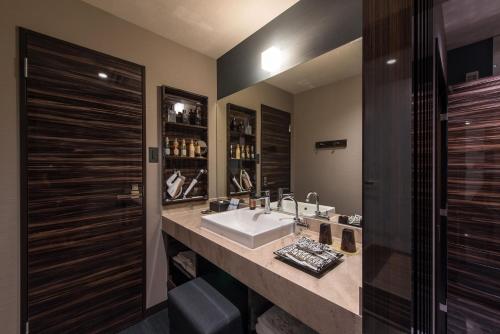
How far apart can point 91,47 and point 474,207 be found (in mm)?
2927

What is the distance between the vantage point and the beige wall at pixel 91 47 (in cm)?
119

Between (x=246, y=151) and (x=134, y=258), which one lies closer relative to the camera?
(x=134, y=258)

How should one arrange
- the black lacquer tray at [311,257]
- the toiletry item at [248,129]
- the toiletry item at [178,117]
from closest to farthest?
the black lacquer tray at [311,257], the toiletry item at [178,117], the toiletry item at [248,129]

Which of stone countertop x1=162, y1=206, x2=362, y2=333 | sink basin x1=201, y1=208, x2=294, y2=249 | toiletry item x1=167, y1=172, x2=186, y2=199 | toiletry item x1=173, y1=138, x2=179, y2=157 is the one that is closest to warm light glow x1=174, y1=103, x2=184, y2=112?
toiletry item x1=173, y1=138, x2=179, y2=157

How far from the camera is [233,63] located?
2.02m

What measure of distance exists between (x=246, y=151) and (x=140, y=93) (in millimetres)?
1053

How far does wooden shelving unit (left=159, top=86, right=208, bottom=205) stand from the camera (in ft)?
5.94

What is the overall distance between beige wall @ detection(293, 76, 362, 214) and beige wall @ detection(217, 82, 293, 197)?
16 centimetres

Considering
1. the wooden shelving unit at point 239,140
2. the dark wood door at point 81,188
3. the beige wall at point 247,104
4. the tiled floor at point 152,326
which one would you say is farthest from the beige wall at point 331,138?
the tiled floor at point 152,326

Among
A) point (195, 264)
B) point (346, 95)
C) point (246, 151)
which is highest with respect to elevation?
point (346, 95)

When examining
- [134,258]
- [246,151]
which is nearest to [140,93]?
[246,151]

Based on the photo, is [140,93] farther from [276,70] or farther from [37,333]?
[37,333]

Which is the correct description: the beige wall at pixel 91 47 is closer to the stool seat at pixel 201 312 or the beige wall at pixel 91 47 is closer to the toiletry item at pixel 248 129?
the toiletry item at pixel 248 129

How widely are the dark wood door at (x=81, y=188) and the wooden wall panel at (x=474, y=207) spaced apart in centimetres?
241
